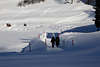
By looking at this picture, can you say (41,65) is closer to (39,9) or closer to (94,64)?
(94,64)

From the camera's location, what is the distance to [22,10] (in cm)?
7962

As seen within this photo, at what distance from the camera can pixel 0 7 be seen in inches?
3620

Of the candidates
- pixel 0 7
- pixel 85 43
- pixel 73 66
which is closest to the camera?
pixel 73 66

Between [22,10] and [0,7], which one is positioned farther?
[0,7]

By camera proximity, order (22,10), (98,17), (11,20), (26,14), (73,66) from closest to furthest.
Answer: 1. (73,66)
2. (98,17)
3. (11,20)
4. (26,14)
5. (22,10)

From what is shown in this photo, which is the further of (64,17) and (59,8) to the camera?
(59,8)

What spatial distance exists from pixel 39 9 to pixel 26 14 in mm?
5227

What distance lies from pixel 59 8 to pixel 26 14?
10.9 meters

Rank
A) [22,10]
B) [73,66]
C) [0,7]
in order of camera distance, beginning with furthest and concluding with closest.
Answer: [0,7], [22,10], [73,66]

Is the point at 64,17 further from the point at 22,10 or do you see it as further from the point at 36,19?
the point at 22,10

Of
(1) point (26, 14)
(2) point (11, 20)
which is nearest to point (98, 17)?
(2) point (11, 20)

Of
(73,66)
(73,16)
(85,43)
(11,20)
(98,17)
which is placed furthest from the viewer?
(11,20)

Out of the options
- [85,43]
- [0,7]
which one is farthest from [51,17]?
[85,43]

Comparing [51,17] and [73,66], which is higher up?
[73,66]
